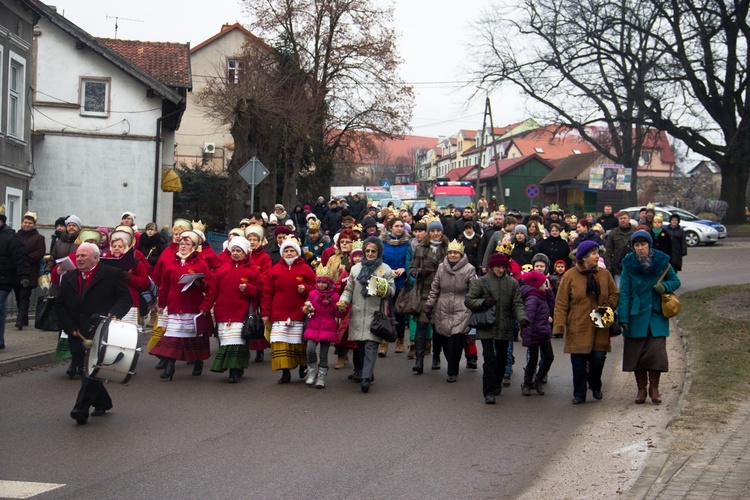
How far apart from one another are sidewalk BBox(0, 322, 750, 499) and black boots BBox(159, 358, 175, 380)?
6.23 m

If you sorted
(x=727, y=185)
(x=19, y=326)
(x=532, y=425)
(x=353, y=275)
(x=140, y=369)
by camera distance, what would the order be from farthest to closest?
(x=727, y=185), (x=19, y=326), (x=140, y=369), (x=353, y=275), (x=532, y=425)

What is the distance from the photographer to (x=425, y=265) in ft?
42.1

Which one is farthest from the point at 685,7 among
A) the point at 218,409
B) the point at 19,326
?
the point at 218,409

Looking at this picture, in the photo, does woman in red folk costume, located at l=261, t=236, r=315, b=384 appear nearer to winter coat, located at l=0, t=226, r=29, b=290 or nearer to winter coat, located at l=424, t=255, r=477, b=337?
winter coat, located at l=424, t=255, r=477, b=337

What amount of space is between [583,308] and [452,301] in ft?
6.18

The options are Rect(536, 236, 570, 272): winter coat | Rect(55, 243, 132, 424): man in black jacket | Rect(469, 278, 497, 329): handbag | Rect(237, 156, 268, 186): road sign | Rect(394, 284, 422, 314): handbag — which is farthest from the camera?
Rect(237, 156, 268, 186): road sign

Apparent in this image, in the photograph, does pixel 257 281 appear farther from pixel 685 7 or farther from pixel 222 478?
pixel 685 7

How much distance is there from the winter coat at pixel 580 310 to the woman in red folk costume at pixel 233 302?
379cm

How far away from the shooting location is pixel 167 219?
1415 inches

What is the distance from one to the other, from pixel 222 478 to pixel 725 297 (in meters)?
14.1

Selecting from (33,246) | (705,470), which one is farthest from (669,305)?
(33,246)

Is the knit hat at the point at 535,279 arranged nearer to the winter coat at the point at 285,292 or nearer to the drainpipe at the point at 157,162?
the winter coat at the point at 285,292

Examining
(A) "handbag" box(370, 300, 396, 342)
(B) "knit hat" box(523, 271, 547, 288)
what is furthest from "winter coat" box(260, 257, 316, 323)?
(B) "knit hat" box(523, 271, 547, 288)

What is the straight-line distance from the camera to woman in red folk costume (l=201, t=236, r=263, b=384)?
11469 millimetres
